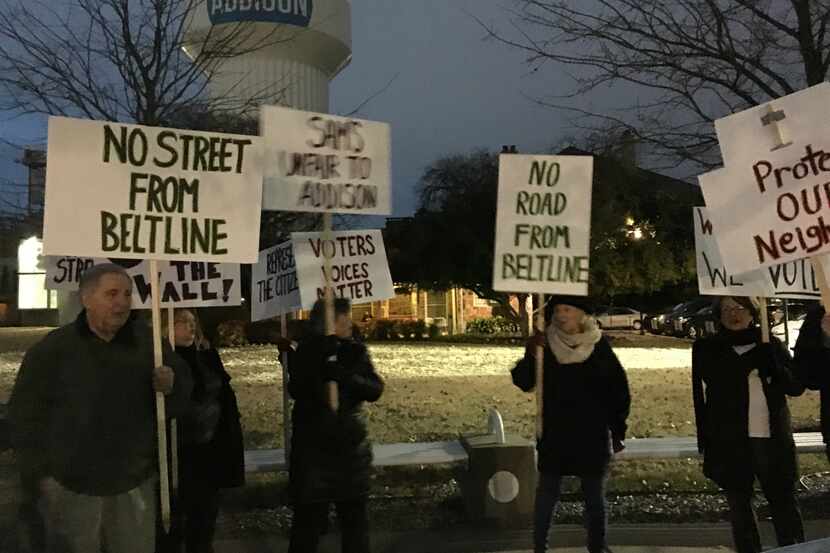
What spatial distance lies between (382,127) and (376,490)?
354 centimetres

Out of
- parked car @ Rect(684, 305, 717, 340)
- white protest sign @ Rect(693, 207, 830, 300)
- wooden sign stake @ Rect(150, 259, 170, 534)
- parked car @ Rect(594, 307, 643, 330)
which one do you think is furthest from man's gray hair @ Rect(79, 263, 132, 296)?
parked car @ Rect(594, 307, 643, 330)

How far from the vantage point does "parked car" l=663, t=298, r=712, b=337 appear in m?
31.3

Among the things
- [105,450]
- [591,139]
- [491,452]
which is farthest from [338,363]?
[591,139]

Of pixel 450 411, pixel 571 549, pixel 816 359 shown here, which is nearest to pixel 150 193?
pixel 571 549

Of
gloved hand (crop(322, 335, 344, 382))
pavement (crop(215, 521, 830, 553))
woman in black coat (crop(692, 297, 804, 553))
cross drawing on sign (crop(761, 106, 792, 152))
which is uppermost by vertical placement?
cross drawing on sign (crop(761, 106, 792, 152))

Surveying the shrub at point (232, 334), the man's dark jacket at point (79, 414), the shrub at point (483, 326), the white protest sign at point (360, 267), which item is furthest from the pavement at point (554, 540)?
the shrub at point (483, 326)

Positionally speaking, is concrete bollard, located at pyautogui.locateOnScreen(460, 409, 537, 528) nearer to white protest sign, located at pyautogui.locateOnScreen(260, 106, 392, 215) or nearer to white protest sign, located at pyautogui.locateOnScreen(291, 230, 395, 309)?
white protest sign, located at pyautogui.locateOnScreen(291, 230, 395, 309)

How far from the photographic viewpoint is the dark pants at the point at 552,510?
4598 mm

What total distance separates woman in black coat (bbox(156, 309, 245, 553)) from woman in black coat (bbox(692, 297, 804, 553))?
2.84 m

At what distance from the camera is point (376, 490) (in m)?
7.15

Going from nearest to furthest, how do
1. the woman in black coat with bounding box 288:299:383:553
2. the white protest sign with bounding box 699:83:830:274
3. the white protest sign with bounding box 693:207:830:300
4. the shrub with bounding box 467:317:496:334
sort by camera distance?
the white protest sign with bounding box 699:83:830:274 < the woman in black coat with bounding box 288:299:383:553 < the white protest sign with bounding box 693:207:830:300 < the shrub with bounding box 467:317:496:334

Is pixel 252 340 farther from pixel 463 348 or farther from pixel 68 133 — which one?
pixel 68 133

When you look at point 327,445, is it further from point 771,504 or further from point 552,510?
point 771,504

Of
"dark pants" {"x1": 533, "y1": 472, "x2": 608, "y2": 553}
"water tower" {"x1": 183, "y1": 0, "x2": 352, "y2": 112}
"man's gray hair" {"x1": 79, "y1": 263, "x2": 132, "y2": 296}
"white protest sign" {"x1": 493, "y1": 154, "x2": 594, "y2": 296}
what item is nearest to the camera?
"man's gray hair" {"x1": 79, "y1": 263, "x2": 132, "y2": 296}
